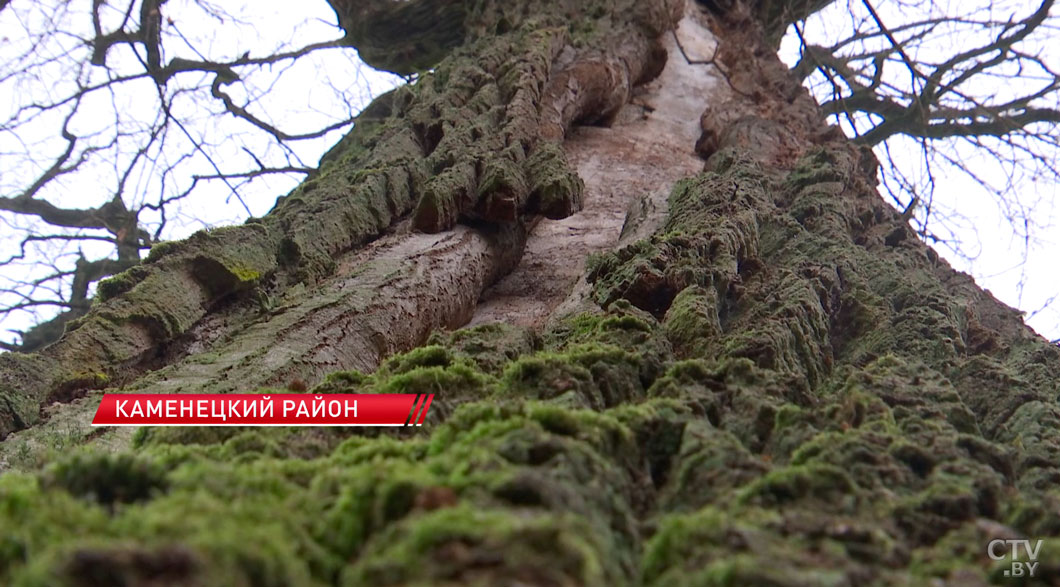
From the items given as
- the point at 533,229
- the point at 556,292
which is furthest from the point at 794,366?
the point at 533,229

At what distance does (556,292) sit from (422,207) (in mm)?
573

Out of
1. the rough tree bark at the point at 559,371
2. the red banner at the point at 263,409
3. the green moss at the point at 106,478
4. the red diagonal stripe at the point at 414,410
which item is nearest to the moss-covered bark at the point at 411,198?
the rough tree bark at the point at 559,371

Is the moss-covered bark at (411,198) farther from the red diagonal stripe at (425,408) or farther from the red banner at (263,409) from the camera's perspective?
the red diagonal stripe at (425,408)

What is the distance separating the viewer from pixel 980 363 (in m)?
1.89

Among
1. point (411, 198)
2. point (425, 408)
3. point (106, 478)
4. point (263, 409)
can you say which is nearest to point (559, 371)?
point (425, 408)

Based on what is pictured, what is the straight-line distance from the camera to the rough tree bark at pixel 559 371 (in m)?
0.79

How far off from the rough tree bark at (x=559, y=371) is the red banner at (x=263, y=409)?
5 cm

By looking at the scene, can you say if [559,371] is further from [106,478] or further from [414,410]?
[106,478]

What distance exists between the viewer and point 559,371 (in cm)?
140

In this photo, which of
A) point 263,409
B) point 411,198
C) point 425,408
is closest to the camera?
point 425,408

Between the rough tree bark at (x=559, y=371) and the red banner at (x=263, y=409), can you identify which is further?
the red banner at (x=263, y=409)

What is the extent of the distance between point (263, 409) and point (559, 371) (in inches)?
25.2

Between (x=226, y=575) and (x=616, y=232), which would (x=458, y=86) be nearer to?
(x=616, y=232)

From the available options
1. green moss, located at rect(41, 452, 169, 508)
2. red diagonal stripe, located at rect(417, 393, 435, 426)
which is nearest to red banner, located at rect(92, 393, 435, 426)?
red diagonal stripe, located at rect(417, 393, 435, 426)
